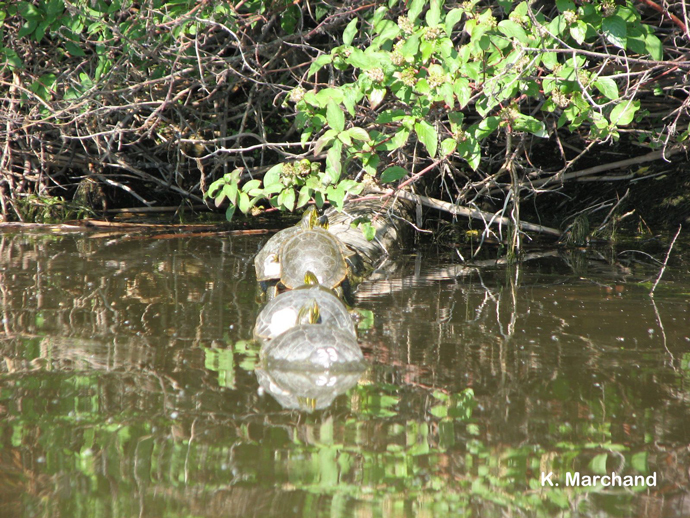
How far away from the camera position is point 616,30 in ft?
12.1

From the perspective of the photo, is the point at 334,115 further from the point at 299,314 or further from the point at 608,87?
the point at 608,87

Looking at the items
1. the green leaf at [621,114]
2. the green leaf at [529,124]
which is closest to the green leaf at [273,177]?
the green leaf at [529,124]

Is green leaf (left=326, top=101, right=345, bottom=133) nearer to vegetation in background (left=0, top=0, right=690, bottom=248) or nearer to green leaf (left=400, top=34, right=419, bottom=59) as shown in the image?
vegetation in background (left=0, top=0, right=690, bottom=248)

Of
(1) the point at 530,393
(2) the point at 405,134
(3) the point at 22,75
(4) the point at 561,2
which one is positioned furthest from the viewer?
(3) the point at 22,75

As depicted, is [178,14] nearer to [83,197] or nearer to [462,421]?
[83,197]

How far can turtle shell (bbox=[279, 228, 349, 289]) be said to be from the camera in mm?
4512

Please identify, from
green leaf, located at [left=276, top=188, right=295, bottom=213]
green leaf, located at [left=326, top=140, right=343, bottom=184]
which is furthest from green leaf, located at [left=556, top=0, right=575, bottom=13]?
green leaf, located at [left=276, top=188, right=295, bottom=213]

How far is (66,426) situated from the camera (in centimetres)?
254

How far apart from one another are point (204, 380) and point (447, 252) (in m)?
3.49

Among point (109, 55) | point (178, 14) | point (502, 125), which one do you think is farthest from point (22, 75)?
point (502, 125)

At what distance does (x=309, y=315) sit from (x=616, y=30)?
223 cm

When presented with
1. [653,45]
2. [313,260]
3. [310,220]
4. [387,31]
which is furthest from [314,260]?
[653,45]

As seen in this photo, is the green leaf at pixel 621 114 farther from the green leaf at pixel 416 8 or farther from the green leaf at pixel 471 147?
the green leaf at pixel 416 8

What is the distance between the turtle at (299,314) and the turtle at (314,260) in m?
0.73
